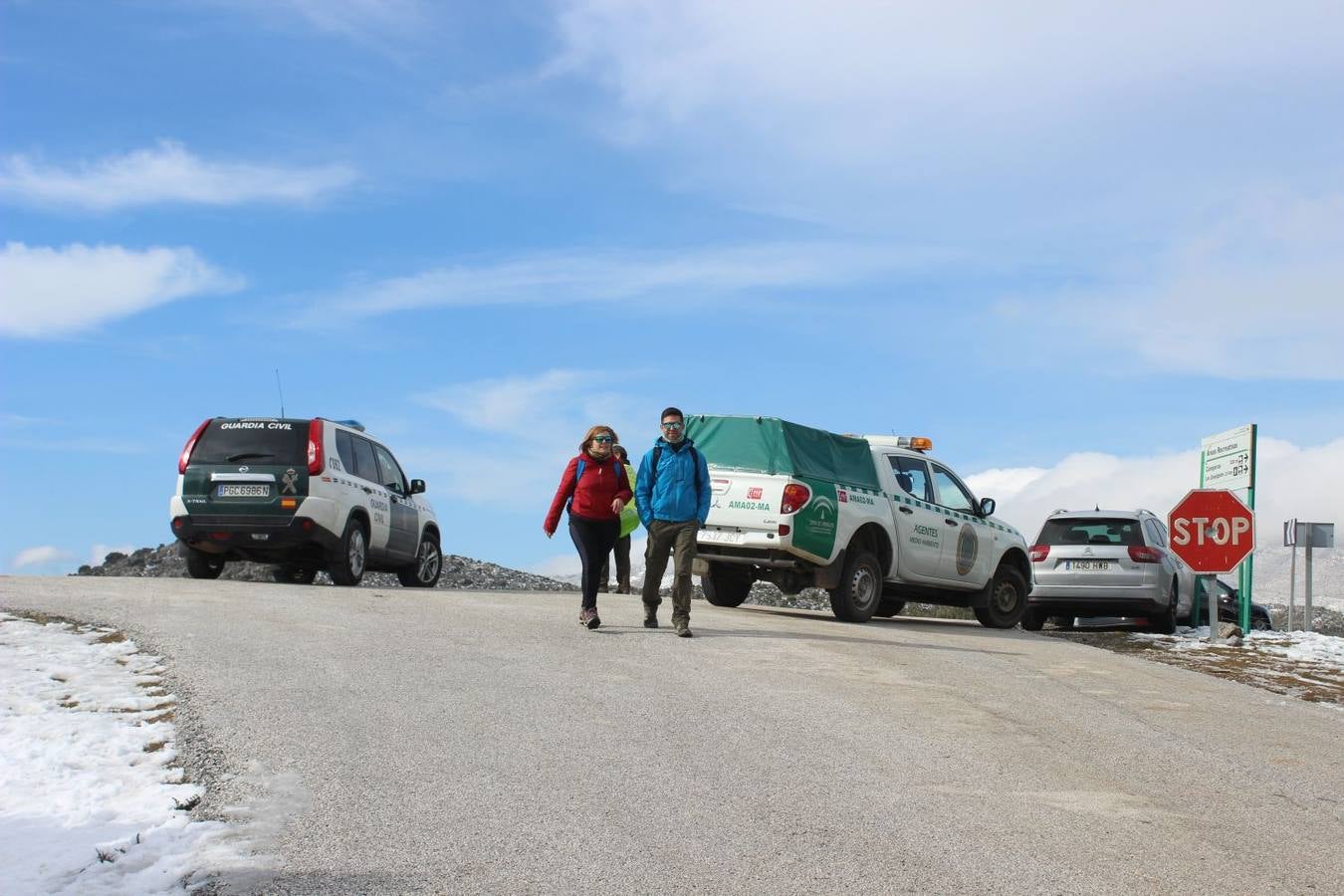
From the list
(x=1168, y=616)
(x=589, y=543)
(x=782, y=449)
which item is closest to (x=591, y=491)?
(x=589, y=543)

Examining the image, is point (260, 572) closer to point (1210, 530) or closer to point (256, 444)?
point (256, 444)

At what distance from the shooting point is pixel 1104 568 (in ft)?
68.3

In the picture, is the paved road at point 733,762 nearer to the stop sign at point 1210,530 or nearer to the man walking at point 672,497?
the man walking at point 672,497

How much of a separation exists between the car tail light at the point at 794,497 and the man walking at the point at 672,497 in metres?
2.64

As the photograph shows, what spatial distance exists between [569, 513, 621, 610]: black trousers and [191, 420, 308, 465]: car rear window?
5627 millimetres

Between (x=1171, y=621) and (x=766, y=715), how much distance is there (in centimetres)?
1438

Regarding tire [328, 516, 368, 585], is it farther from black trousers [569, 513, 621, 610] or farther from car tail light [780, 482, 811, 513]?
car tail light [780, 482, 811, 513]

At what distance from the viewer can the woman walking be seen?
1315 centimetres

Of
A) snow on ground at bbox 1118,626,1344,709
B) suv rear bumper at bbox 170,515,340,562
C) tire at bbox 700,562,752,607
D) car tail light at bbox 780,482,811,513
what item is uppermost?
car tail light at bbox 780,482,811,513

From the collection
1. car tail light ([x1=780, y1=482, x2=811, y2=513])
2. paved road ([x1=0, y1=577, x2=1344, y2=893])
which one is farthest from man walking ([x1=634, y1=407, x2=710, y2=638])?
car tail light ([x1=780, y1=482, x2=811, y2=513])

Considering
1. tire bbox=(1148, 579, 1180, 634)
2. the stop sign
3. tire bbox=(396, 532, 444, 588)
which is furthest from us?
tire bbox=(396, 532, 444, 588)

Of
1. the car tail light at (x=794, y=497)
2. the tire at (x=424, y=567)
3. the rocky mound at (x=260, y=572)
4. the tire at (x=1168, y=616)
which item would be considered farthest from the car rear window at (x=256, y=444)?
the tire at (x=1168, y=616)

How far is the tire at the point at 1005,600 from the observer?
19.0m

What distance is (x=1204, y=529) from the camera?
18016 millimetres
